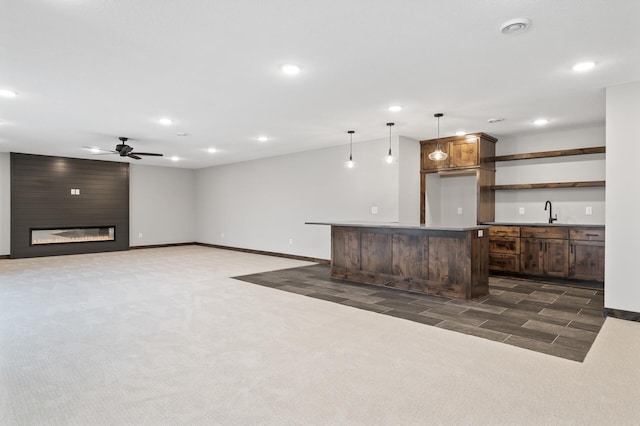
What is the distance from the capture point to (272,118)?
18.3 feet

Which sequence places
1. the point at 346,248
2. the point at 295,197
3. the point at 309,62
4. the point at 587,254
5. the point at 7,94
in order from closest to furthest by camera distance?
the point at 309,62 < the point at 7,94 < the point at 587,254 < the point at 346,248 < the point at 295,197

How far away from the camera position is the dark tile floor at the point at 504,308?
3.37 metres

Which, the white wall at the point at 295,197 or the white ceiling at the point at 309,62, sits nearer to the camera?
the white ceiling at the point at 309,62

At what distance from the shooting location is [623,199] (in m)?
4.03

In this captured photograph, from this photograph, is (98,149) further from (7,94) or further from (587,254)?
(587,254)

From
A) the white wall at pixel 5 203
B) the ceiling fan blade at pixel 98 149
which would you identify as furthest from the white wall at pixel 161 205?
the white wall at pixel 5 203

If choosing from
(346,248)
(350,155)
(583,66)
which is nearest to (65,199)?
(350,155)

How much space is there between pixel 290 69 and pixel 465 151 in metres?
4.22

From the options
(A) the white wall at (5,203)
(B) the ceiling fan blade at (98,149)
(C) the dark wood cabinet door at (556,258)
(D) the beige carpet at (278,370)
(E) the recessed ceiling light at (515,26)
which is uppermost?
(E) the recessed ceiling light at (515,26)

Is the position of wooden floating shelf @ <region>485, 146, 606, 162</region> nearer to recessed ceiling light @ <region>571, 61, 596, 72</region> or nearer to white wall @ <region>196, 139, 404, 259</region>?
white wall @ <region>196, 139, 404, 259</region>

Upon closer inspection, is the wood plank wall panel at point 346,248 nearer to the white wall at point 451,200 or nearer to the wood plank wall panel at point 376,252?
the wood plank wall panel at point 376,252

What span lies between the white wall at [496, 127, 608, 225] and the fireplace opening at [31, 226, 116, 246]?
32.1 ft

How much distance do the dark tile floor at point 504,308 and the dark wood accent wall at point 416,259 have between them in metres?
0.18

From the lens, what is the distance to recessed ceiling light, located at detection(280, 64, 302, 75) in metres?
3.55
